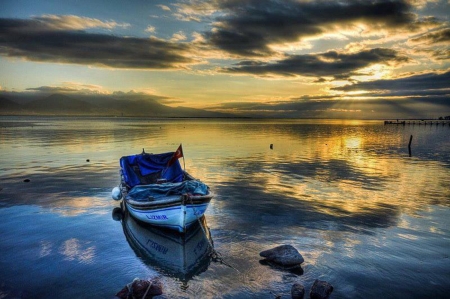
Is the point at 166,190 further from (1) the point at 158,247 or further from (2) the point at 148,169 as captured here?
(2) the point at 148,169

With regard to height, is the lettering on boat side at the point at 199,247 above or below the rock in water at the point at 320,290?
below

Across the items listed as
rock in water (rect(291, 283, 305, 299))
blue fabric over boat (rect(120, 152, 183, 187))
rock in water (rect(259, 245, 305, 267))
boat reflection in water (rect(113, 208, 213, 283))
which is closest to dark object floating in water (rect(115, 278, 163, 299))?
boat reflection in water (rect(113, 208, 213, 283))

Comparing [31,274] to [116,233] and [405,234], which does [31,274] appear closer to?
[116,233]

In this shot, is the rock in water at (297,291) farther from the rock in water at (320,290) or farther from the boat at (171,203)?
the boat at (171,203)

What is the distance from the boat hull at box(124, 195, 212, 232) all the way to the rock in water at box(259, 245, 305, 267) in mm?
4248

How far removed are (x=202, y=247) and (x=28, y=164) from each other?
31.3 m

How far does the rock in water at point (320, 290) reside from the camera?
415 inches

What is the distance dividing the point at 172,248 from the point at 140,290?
4813 millimetres

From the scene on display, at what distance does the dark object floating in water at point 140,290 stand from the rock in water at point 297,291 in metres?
4.47

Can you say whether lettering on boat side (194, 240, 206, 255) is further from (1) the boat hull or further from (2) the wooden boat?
(1) the boat hull

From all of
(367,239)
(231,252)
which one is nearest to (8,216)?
(231,252)

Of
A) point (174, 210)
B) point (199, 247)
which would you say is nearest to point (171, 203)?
point (174, 210)

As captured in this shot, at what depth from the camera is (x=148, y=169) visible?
79.7 feet

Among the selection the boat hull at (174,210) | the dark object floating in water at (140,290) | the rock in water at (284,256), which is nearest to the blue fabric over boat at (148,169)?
the boat hull at (174,210)
